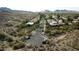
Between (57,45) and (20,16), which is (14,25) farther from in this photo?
(57,45)

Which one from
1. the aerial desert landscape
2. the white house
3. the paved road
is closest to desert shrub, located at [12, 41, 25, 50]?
the aerial desert landscape

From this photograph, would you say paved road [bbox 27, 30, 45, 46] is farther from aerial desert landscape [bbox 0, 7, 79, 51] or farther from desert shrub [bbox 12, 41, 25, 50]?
desert shrub [bbox 12, 41, 25, 50]

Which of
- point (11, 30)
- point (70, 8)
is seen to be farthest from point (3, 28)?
point (70, 8)

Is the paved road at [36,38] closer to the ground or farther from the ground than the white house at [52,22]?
closer to the ground

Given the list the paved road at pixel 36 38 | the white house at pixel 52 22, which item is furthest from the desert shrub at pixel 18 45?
the white house at pixel 52 22

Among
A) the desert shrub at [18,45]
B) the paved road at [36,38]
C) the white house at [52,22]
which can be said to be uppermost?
the white house at [52,22]

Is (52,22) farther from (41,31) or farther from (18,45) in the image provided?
(18,45)

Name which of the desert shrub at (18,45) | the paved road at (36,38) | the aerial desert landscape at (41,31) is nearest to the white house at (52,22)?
the aerial desert landscape at (41,31)

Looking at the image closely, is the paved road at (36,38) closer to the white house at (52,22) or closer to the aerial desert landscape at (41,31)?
the aerial desert landscape at (41,31)

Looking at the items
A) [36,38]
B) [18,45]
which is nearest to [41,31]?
[36,38]
